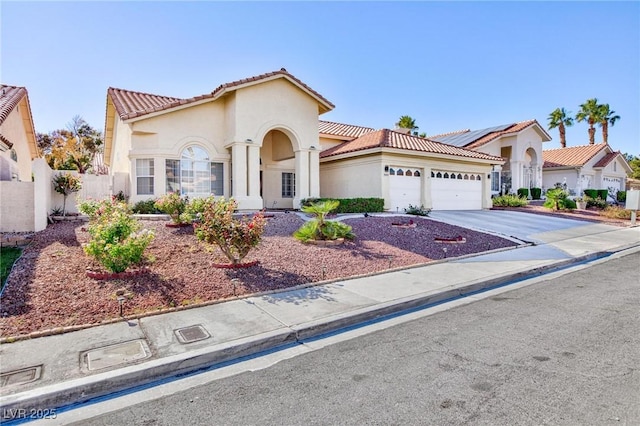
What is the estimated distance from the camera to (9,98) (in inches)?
623

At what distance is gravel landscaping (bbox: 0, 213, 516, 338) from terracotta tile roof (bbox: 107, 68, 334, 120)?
5.83 meters

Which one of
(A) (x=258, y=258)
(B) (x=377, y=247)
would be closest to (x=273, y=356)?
(A) (x=258, y=258)

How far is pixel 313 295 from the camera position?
22.8 feet

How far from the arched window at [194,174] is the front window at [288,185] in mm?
4684

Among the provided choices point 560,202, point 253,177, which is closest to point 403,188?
point 253,177

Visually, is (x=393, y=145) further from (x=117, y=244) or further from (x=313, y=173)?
(x=117, y=244)

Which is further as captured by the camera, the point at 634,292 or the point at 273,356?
the point at 634,292

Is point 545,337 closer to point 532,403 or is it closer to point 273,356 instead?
point 532,403

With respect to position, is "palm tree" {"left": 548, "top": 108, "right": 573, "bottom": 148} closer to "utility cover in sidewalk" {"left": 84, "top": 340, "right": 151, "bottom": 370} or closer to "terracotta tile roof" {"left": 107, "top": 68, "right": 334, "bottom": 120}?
"terracotta tile roof" {"left": 107, "top": 68, "right": 334, "bottom": 120}

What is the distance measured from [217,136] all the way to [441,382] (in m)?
16.2

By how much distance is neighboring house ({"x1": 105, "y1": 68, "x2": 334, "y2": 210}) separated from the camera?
16.4 metres

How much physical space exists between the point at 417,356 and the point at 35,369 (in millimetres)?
4428

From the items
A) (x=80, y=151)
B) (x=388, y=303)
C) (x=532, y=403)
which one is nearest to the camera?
(x=532, y=403)

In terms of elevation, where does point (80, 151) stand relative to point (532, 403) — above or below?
above
